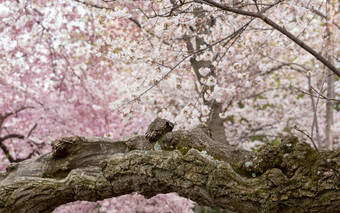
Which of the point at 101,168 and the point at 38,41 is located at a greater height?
the point at 38,41

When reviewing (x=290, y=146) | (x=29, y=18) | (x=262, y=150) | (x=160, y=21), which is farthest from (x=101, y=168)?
(x=29, y=18)

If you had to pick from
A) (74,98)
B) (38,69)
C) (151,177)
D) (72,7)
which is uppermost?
(72,7)

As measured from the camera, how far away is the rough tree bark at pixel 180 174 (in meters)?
2.20

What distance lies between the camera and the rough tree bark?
2195 millimetres

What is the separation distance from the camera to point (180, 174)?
8.09 feet

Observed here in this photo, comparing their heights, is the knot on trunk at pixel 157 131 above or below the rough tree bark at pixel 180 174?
above

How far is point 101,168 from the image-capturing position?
2.93m

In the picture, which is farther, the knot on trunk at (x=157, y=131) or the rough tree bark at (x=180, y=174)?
the knot on trunk at (x=157, y=131)

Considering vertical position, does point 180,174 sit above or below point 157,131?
below

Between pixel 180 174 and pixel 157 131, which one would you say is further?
pixel 157 131

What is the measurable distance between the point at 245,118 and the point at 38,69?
6.53m

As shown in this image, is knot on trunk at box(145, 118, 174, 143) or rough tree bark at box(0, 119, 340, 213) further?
knot on trunk at box(145, 118, 174, 143)

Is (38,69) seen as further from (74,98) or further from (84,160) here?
(84,160)

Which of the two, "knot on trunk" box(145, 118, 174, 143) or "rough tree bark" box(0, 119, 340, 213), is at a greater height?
"knot on trunk" box(145, 118, 174, 143)
